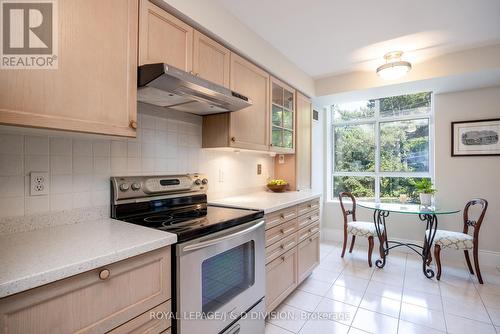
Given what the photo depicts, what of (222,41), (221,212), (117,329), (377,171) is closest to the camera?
(117,329)

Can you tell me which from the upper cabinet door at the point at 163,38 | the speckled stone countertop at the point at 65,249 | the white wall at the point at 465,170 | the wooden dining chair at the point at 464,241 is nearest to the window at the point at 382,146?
the white wall at the point at 465,170

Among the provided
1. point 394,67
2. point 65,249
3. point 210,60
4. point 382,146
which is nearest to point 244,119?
point 210,60

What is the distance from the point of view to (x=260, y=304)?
5.50 feet

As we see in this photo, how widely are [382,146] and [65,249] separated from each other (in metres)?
4.12

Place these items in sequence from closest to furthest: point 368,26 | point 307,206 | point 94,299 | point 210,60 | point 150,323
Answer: point 94,299 < point 150,323 < point 210,60 < point 368,26 < point 307,206

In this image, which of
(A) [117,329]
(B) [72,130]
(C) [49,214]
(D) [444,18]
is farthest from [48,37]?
(D) [444,18]

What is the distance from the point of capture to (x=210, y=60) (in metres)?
1.72

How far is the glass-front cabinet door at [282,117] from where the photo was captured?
2527mm

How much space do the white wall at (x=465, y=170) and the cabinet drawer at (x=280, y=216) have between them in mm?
→ 2364

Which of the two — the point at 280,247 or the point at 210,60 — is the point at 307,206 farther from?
the point at 210,60

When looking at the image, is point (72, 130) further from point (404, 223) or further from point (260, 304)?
point (404, 223)

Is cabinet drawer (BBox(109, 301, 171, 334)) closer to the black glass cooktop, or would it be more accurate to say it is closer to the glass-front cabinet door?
the black glass cooktop

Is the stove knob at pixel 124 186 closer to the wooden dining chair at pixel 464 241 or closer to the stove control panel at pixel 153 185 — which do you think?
the stove control panel at pixel 153 185

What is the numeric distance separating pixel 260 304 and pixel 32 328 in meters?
1.31
